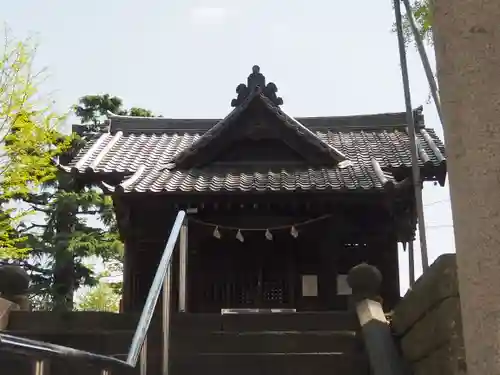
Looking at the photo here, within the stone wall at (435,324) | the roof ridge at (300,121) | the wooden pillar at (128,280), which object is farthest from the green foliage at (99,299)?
the stone wall at (435,324)

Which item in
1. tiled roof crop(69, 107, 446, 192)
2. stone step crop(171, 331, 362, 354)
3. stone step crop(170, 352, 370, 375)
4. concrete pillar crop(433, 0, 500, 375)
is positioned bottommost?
stone step crop(170, 352, 370, 375)

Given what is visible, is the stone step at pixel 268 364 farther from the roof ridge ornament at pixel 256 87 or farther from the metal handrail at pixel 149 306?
the roof ridge ornament at pixel 256 87

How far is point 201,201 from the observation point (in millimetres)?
10375

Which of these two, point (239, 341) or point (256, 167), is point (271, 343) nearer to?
point (239, 341)

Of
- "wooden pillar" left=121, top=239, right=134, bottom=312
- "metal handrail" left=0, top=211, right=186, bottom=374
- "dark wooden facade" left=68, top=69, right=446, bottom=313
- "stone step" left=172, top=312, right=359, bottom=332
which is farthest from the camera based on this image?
"wooden pillar" left=121, top=239, right=134, bottom=312

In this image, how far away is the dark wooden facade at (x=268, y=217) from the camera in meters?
10.3

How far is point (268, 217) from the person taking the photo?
35.3 ft

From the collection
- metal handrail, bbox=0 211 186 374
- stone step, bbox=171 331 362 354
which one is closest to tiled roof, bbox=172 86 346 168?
metal handrail, bbox=0 211 186 374

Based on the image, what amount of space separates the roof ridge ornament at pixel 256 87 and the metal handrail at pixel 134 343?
5.64 m

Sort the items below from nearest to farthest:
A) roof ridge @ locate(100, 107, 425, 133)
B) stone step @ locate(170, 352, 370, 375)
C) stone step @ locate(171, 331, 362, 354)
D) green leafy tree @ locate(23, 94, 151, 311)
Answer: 1. stone step @ locate(170, 352, 370, 375)
2. stone step @ locate(171, 331, 362, 354)
3. roof ridge @ locate(100, 107, 425, 133)
4. green leafy tree @ locate(23, 94, 151, 311)

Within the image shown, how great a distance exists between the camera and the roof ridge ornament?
1220 cm

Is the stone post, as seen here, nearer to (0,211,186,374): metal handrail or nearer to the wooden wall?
(0,211,186,374): metal handrail

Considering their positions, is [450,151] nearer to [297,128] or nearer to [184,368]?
[184,368]

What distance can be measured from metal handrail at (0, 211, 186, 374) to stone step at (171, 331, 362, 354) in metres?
0.79
